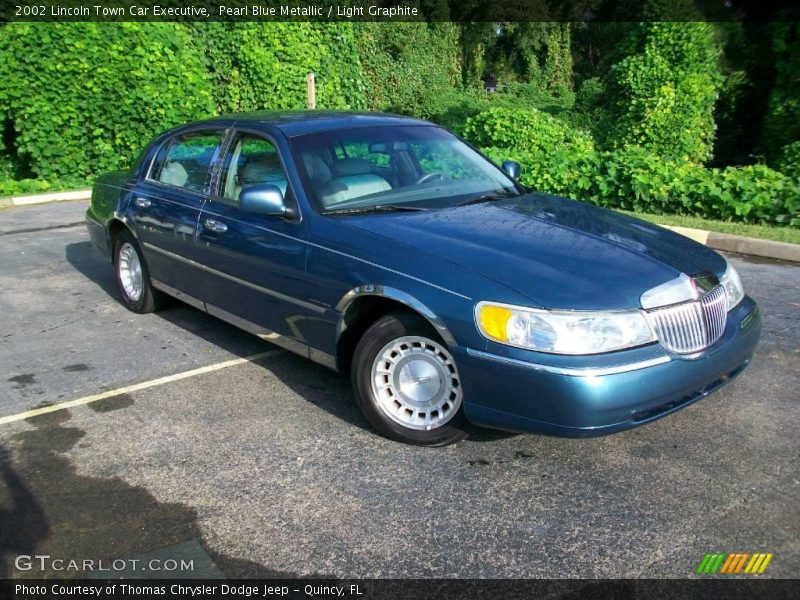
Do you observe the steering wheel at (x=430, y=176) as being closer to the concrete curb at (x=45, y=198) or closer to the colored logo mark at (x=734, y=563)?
the colored logo mark at (x=734, y=563)

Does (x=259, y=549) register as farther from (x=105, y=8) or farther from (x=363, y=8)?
(x=363, y=8)

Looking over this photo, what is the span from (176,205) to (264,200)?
134 cm

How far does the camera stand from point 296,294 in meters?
4.13

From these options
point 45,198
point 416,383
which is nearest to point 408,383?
point 416,383

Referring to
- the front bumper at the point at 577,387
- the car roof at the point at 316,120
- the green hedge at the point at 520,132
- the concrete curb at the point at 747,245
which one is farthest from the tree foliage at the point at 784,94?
the front bumper at the point at 577,387

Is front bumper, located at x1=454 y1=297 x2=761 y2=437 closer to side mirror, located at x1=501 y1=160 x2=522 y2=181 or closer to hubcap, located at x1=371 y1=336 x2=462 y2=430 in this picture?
hubcap, located at x1=371 y1=336 x2=462 y2=430

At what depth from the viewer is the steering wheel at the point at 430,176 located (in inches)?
177

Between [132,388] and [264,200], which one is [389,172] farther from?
[132,388]

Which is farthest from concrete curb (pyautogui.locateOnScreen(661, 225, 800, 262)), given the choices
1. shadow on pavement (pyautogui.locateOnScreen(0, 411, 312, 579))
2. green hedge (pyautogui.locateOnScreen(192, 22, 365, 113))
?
green hedge (pyautogui.locateOnScreen(192, 22, 365, 113))

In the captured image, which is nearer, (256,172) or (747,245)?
(256,172)

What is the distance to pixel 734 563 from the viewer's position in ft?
9.07

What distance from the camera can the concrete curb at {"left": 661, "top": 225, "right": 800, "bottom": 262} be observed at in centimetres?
732

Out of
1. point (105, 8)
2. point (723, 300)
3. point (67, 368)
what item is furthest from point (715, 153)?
point (67, 368)

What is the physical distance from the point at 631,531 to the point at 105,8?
44.3ft
